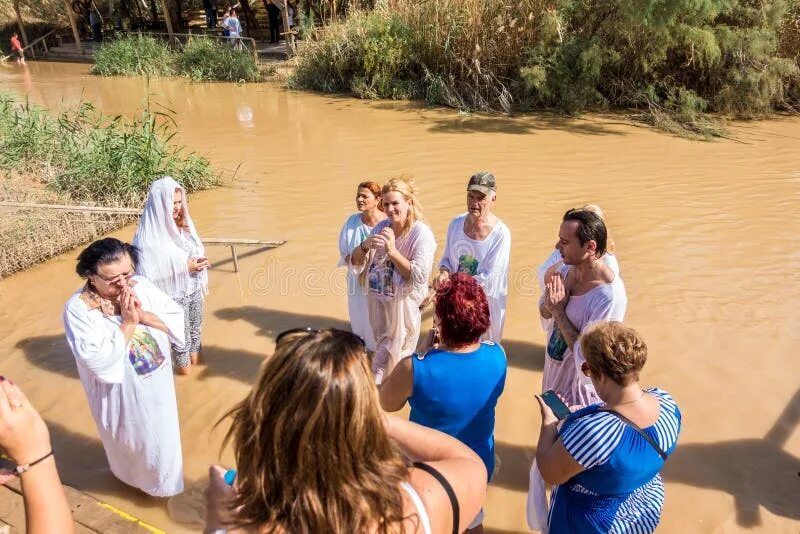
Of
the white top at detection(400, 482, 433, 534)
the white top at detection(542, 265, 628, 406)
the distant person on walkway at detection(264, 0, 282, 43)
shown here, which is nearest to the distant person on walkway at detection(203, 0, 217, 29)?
the distant person on walkway at detection(264, 0, 282, 43)

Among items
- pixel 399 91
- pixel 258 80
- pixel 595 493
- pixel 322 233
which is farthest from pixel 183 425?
pixel 258 80

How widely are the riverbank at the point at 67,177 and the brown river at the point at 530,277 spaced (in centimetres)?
30

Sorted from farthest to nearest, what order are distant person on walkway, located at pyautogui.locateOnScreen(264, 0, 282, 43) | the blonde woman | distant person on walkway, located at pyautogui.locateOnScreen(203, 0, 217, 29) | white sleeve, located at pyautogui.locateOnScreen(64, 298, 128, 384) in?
distant person on walkway, located at pyautogui.locateOnScreen(203, 0, 217, 29), distant person on walkway, located at pyautogui.locateOnScreen(264, 0, 282, 43), the blonde woman, white sleeve, located at pyautogui.locateOnScreen(64, 298, 128, 384)

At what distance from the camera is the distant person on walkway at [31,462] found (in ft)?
4.36

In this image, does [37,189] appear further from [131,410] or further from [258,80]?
[258,80]

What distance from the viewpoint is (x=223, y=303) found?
5.54 meters

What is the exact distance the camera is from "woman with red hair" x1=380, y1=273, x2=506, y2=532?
7.11 ft

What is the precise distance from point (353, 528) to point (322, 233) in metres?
5.75

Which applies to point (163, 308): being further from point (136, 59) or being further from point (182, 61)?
point (136, 59)

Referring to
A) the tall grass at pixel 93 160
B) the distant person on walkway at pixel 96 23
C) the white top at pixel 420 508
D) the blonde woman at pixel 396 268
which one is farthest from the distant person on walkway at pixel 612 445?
the distant person on walkway at pixel 96 23

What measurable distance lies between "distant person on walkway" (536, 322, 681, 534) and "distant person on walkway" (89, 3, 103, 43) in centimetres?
2761

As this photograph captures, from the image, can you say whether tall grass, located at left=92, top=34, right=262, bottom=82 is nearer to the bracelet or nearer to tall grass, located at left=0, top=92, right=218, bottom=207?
tall grass, located at left=0, top=92, right=218, bottom=207

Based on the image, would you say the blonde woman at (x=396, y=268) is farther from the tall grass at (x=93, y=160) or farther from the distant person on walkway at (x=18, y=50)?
the distant person on walkway at (x=18, y=50)

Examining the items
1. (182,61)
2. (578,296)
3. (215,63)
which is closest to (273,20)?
(182,61)
